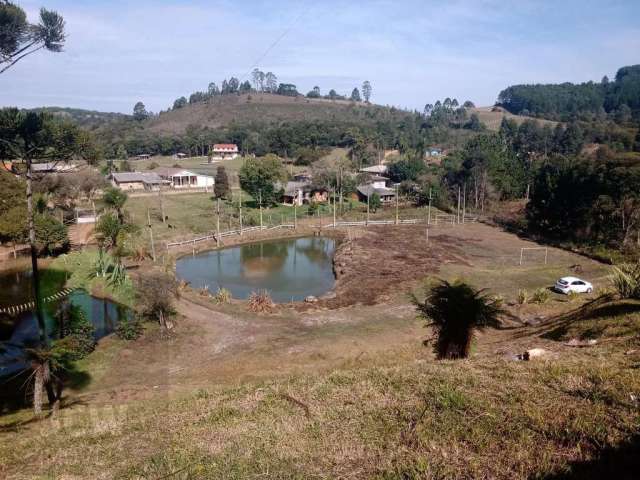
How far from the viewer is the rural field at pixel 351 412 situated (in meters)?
5.91

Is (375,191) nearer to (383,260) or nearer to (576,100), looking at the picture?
(383,260)

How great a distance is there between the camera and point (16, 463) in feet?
24.0

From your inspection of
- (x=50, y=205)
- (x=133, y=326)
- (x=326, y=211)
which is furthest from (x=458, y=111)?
(x=133, y=326)

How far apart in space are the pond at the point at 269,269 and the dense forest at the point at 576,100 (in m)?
84.5

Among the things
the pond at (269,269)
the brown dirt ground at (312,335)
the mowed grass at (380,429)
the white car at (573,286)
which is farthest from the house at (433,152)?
the mowed grass at (380,429)

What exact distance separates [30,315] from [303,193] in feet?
113

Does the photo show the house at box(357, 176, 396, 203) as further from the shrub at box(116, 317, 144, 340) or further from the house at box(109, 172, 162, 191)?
the shrub at box(116, 317, 144, 340)

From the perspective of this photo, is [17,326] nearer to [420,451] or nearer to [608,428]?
[420,451]

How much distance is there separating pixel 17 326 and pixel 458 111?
14562cm

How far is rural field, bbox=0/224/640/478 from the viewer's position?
233 inches

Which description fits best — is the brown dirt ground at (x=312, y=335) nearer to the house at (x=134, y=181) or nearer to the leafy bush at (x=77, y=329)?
the leafy bush at (x=77, y=329)

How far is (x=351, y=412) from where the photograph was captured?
7.42 meters

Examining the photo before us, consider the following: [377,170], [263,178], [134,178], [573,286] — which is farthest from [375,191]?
[573,286]

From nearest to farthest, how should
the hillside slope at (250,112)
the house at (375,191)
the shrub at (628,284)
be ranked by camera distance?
1. the shrub at (628,284)
2. the house at (375,191)
3. the hillside slope at (250,112)
